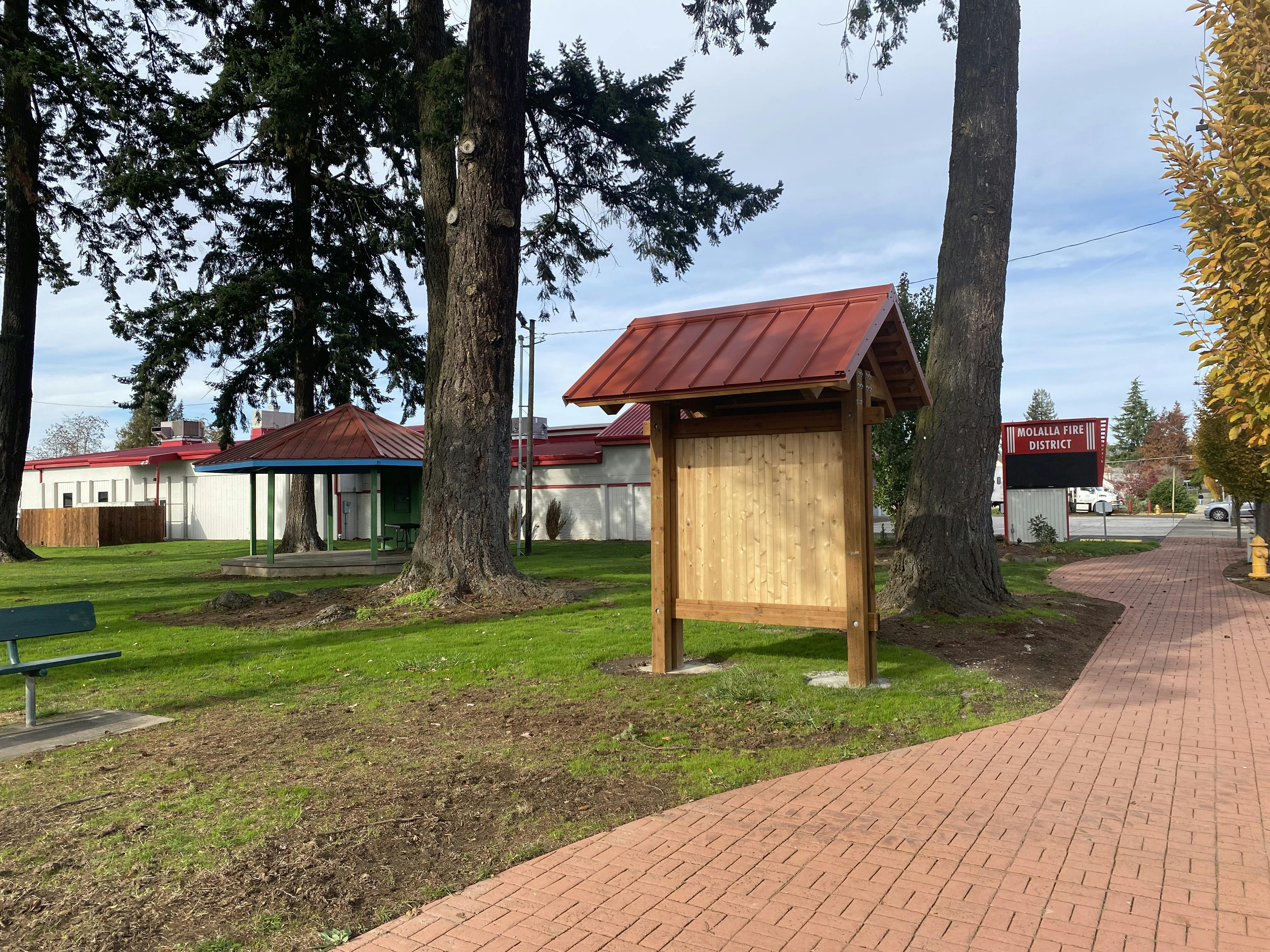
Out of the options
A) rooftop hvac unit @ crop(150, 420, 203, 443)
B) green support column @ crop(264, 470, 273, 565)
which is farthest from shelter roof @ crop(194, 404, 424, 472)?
rooftop hvac unit @ crop(150, 420, 203, 443)

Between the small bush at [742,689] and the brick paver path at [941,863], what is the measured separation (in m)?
1.48

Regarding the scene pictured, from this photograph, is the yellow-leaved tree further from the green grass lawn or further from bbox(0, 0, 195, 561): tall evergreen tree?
bbox(0, 0, 195, 561): tall evergreen tree

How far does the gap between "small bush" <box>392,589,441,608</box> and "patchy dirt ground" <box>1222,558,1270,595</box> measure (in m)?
13.4

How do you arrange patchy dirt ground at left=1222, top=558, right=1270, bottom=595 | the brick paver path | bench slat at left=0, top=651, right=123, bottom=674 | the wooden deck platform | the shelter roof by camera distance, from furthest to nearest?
the shelter roof
the wooden deck platform
patchy dirt ground at left=1222, top=558, right=1270, bottom=595
bench slat at left=0, top=651, right=123, bottom=674
the brick paver path

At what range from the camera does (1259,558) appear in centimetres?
1806

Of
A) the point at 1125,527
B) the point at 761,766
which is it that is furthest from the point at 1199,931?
the point at 1125,527

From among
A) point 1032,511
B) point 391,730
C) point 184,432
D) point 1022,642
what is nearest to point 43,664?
point 391,730

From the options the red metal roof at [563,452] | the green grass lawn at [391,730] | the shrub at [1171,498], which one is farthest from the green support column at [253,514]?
the shrub at [1171,498]

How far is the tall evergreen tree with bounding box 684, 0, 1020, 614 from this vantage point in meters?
11.7

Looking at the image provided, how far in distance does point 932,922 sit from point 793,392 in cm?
529

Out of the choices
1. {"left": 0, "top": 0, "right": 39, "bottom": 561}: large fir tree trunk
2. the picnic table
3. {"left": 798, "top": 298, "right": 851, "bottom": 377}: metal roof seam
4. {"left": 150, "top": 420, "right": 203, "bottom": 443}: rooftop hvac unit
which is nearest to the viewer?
{"left": 798, "top": 298, "right": 851, "bottom": 377}: metal roof seam

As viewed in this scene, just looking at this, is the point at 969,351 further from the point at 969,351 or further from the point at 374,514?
the point at 374,514

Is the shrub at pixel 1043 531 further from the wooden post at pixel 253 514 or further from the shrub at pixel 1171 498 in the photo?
the shrub at pixel 1171 498

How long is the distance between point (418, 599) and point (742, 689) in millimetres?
6935
